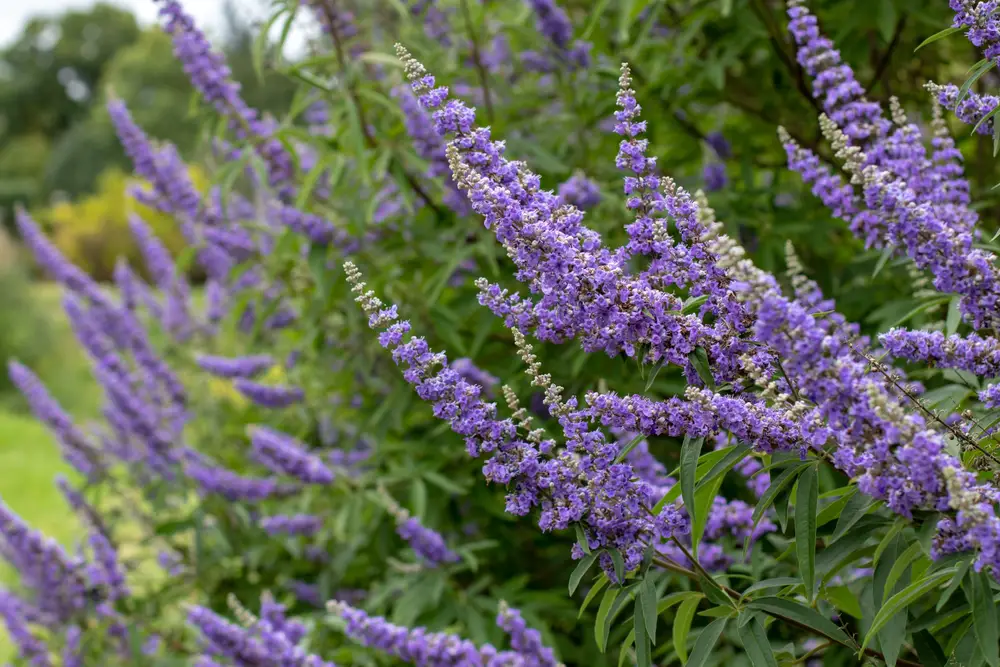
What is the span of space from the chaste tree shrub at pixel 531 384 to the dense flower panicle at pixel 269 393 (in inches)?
2.5

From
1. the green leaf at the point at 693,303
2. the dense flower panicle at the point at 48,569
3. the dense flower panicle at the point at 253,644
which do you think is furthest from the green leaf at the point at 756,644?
the dense flower panicle at the point at 48,569

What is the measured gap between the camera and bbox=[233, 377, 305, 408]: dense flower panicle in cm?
596

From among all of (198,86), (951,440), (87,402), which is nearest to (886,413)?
(951,440)

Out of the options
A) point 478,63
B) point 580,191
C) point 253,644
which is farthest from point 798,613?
point 478,63

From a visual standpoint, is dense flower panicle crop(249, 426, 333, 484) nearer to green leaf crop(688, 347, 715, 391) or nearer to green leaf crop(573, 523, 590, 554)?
green leaf crop(573, 523, 590, 554)

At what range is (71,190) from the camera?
6612 centimetres

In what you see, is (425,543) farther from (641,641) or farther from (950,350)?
(950,350)

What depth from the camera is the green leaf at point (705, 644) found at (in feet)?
7.30

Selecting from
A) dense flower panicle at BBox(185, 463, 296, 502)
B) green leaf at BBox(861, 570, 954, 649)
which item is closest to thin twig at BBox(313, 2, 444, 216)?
dense flower panicle at BBox(185, 463, 296, 502)

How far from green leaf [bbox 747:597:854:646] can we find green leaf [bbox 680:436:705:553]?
330 mm

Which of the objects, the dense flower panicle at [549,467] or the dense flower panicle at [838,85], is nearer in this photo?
the dense flower panicle at [549,467]

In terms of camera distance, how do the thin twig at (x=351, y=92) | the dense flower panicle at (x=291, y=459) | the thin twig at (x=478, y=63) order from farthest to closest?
1. the dense flower panicle at (x=291, y=459)
2. the thin twig at (x=478, y=63)
3. the thin twig at (x=351, y=92)

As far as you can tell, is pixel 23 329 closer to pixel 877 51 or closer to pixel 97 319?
pixel 97 319

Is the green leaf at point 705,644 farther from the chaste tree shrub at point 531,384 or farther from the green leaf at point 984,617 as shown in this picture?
the green leaf at point 984,617
